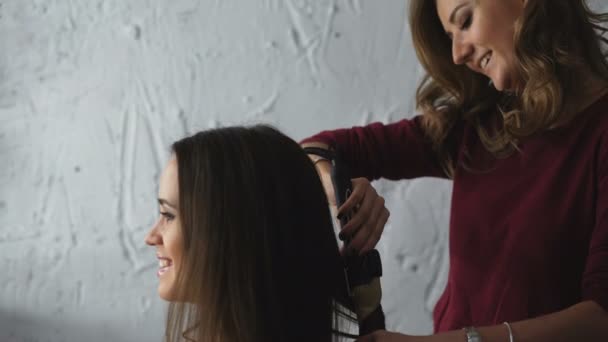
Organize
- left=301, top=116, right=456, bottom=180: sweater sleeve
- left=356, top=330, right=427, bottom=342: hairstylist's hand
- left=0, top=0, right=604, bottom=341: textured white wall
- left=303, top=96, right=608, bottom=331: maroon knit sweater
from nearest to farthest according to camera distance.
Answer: left=356, top=330, right=427, bottom=342: hairstylist's hand
left=303, top=96, right=608, bottom=331: maroon knit sweater
left=301, top=116, right=456, bottom=180: sweater sleeve
left=0, top=0, right=604, bottom=341: textured white wall

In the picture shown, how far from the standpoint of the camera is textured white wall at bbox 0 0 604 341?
1.20 m

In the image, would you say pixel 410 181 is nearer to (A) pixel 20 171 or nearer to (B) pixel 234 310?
(B) pixel 234 310

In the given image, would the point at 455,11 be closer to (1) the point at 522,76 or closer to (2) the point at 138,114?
(1) the point at 522,76

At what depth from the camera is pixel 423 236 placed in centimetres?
119

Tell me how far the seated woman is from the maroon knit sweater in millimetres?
230

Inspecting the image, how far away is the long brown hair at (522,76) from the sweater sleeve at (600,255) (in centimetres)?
10

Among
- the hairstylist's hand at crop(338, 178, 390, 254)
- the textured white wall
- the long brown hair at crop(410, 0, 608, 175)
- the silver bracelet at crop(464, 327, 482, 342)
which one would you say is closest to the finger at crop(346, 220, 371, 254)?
the hairstylist's hand at crop(338, 178, 390, 254)

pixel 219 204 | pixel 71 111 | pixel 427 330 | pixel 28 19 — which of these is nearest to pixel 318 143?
pixel 219 204

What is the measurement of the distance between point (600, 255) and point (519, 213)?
143 mm

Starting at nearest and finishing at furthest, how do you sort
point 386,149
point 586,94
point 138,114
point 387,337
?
point 387,337 → point 586,94 → point 386,149 → point 138,114

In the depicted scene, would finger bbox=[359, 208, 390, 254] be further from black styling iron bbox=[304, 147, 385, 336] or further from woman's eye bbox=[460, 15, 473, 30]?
woman's eye bbox=[460, 15, 473, 30]

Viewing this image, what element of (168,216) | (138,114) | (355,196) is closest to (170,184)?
(168,216)

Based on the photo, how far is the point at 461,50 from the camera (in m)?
0.85

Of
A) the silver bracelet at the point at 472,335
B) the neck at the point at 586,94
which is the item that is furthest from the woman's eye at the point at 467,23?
the silver bracelet at the point at 472,335
